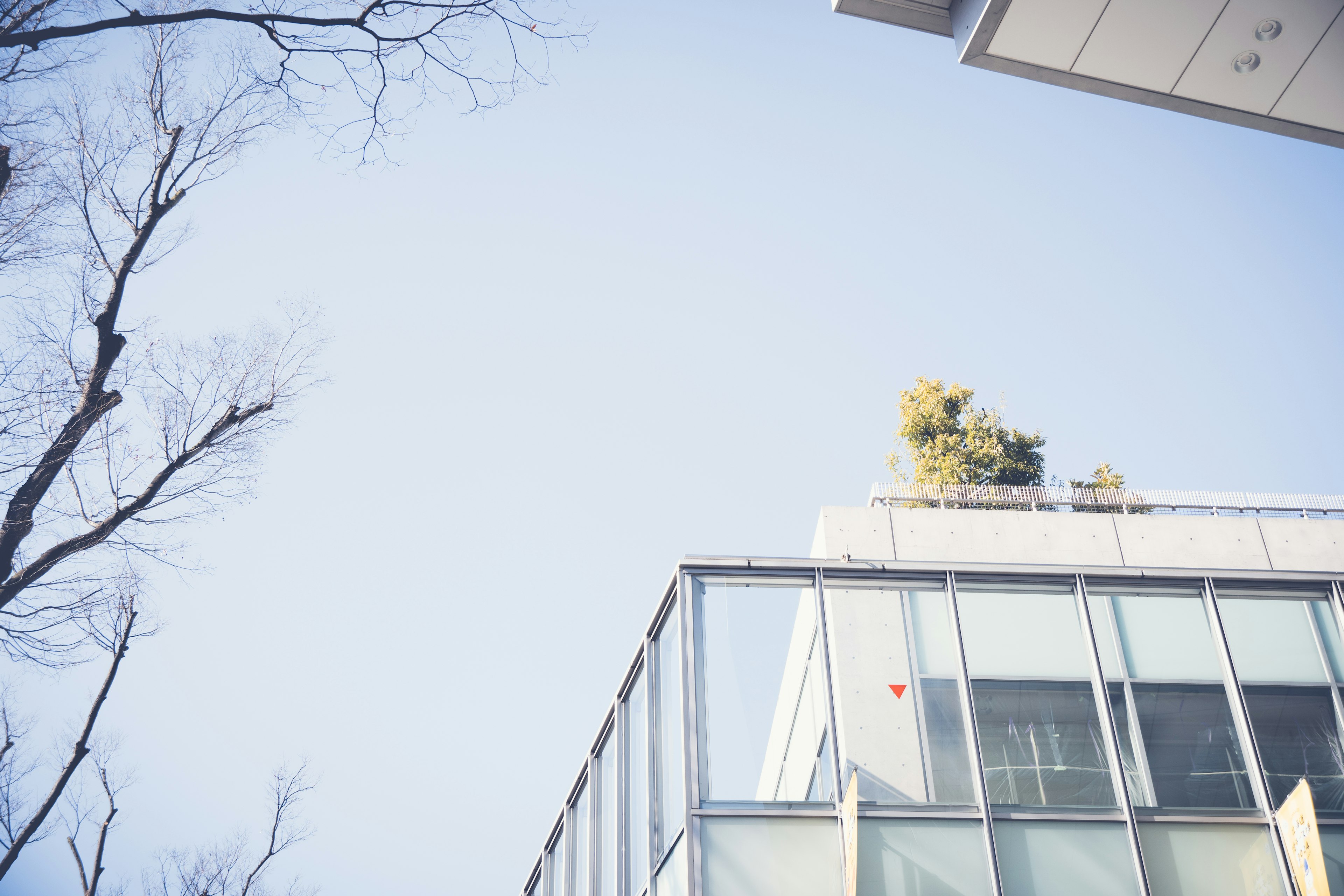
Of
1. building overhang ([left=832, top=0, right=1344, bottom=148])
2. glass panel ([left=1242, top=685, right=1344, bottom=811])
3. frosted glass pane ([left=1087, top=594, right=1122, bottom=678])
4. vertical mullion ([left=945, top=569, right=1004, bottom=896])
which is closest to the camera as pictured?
building overhang ([left=832, top=0, right=1344, bottom=148])

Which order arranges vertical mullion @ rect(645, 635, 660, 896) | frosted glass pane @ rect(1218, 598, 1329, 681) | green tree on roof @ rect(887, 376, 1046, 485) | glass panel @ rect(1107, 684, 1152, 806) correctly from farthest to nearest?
green tree on roof @ rect(887, 376, 1046, 485)
vertical mullion @ rect(645, 635, 660, 896)
frosted glass pane @ rect(1218, 598, 1329, 681)
glass panel @ rect(1107, 684, 1152, 806)

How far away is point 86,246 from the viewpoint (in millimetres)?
10250

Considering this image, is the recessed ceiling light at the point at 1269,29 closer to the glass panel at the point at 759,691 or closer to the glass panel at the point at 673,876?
the glass panel at the point at 759,691

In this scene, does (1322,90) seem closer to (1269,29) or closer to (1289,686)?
(1269,29)

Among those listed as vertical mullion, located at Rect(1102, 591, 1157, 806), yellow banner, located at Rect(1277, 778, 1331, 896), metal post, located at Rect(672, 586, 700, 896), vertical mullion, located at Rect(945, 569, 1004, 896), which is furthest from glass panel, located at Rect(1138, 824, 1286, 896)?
metal post, located at Rect(672, 586, 700, 896)

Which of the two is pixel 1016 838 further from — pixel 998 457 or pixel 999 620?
pixel 998 457

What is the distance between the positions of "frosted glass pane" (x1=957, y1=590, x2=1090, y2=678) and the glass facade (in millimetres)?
21

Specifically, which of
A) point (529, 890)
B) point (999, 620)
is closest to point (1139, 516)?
point (999, 620)

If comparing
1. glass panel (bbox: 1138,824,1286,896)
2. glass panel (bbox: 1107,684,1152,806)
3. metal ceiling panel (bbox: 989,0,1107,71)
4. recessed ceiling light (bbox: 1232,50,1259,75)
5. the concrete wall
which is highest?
the concrete wall

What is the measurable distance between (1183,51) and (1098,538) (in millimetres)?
12457

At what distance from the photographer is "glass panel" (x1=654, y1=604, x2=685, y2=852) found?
34.0 feet

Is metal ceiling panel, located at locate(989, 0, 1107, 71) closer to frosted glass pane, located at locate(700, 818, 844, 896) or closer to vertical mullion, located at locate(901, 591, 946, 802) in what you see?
vertical mullion, located at locate(901, 591, 946, 802)

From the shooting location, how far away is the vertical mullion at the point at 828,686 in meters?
9.73

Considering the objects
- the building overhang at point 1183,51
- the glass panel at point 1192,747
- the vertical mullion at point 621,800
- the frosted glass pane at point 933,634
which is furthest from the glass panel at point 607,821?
the building overhang at point 1183,51
